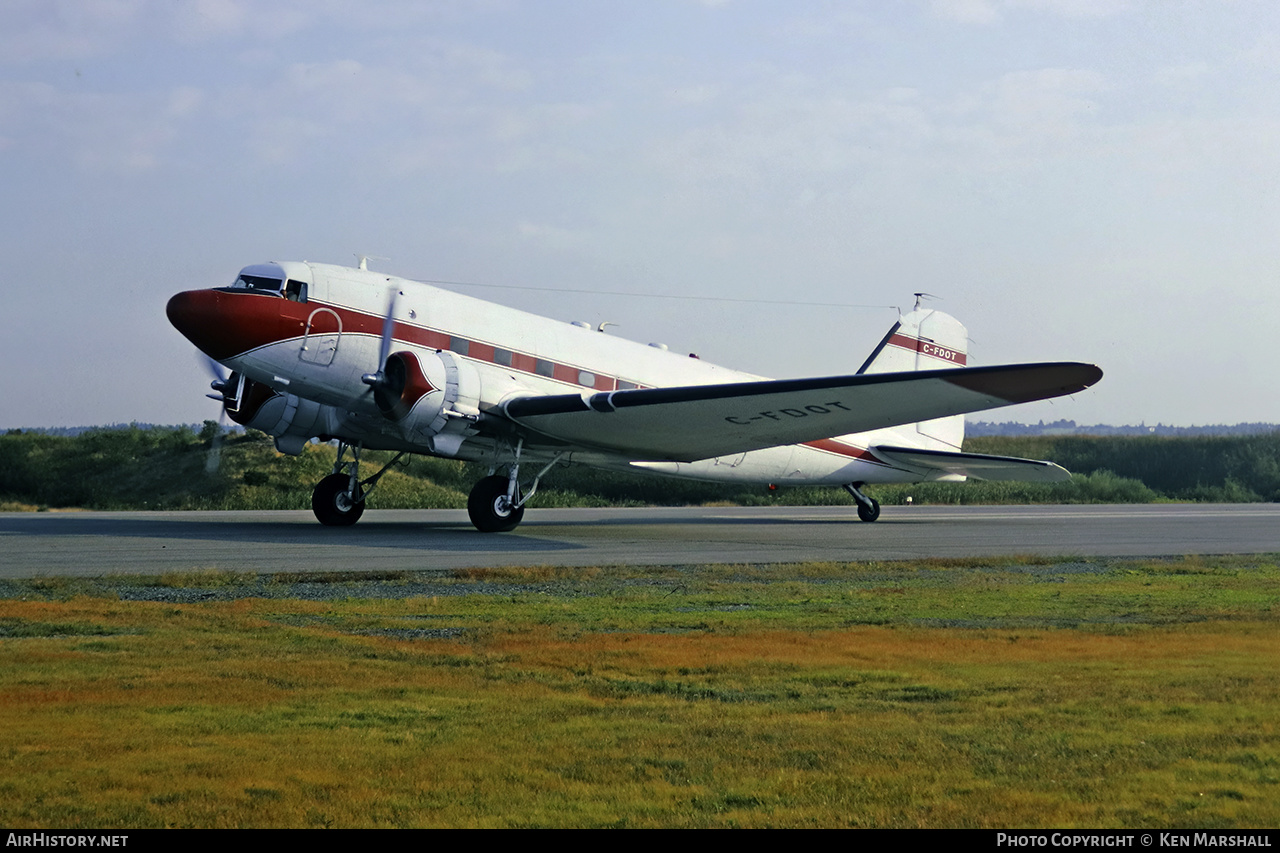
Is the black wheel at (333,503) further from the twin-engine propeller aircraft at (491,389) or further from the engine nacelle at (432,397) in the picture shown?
the engine nacelle at (432,397)

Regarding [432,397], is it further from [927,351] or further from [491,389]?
[927,351]

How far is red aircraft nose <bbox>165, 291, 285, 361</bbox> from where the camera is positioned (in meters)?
18.2

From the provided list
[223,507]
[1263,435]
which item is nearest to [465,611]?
[223,507]

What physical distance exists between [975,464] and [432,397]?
1318 centimetres

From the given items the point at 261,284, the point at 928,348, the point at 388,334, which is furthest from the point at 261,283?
the point at 928,348

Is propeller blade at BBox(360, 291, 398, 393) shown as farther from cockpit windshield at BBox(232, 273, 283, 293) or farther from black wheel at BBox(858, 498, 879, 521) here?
black wheel at BBox(858, 498, 879, 521)

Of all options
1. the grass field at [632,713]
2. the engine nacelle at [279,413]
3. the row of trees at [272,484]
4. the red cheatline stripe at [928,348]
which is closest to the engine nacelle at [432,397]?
the engine nacelle at [279,413]

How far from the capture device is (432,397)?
1912cm

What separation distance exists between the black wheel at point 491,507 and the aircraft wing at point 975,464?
987 centimetres

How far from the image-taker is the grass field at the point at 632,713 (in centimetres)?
466

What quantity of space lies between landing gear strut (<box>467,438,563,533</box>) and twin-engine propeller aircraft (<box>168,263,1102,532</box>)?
0.03m

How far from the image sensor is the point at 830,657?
26.7 ft
